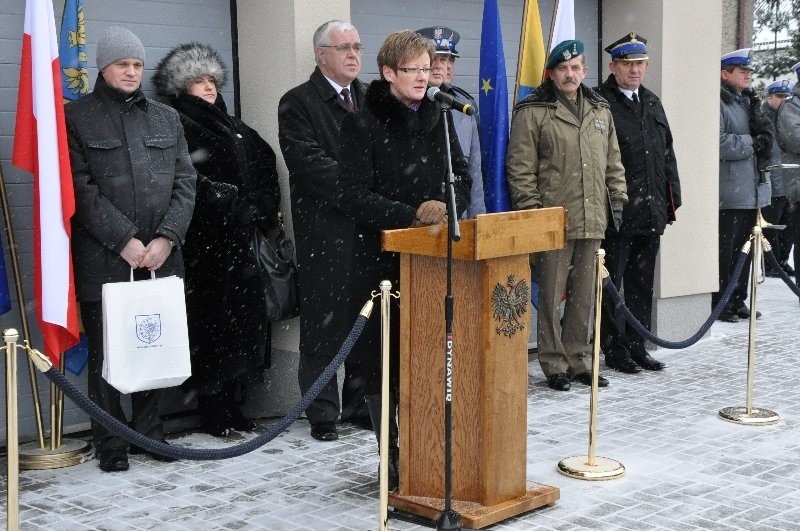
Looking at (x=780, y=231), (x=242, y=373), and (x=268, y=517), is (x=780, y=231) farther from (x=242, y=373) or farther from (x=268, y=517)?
(x=268, y=517)

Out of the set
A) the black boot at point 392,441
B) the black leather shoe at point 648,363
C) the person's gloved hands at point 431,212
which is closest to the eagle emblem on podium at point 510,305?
the person's gloved hands at point 431,212

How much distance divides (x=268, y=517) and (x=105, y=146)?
7.02ft

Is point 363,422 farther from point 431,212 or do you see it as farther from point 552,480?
point 431,212

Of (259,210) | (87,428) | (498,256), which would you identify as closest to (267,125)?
(259,210)

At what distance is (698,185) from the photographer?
9688 mm

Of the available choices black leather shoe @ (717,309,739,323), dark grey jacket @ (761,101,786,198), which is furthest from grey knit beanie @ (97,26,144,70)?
dark grey jacket @ (761,101,786,198)

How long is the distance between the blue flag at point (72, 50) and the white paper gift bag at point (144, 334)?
1.16 m

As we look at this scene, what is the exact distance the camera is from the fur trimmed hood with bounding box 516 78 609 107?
7961 millimetres

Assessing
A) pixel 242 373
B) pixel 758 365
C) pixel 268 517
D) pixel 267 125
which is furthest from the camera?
pixel 758 365

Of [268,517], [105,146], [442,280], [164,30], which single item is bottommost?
[268,517]

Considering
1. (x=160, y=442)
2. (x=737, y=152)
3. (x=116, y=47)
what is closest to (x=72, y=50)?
(x=116, y=47)

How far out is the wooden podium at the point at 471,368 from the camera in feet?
16.5

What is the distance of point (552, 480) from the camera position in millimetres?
5898

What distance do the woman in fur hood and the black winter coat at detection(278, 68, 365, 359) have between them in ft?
0.93
